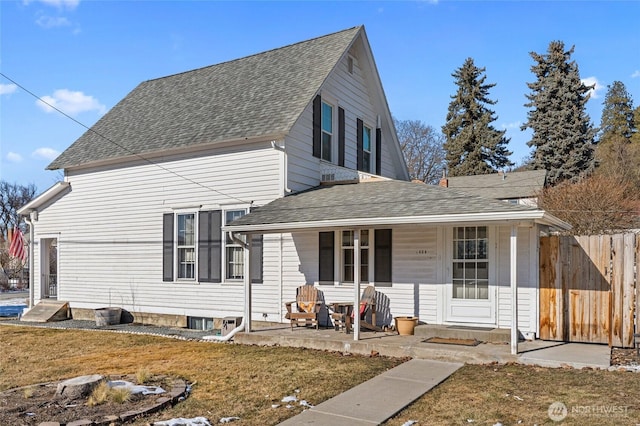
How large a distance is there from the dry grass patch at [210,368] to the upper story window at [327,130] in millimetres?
5626

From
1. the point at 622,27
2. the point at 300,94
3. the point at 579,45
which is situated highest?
the point at 579,45

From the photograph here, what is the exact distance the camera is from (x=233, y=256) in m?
12.1

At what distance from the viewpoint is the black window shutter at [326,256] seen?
10.9 meters

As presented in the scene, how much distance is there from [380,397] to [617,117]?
155 ft

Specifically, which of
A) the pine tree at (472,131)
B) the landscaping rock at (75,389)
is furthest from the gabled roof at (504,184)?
the landscaping rock at (75,389)

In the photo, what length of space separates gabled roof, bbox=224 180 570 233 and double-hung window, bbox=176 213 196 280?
2837 mm

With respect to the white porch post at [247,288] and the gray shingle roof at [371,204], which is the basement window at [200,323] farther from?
the gray shingle roof at [371,204]

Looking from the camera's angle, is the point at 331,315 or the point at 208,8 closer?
the point at 331,315

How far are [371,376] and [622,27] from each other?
1044 cm

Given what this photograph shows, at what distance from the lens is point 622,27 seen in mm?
11680

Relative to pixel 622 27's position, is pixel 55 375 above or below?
below

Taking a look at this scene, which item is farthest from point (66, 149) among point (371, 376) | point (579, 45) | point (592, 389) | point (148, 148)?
point (579, 45)

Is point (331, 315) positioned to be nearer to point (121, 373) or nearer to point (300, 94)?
point (121, 373)

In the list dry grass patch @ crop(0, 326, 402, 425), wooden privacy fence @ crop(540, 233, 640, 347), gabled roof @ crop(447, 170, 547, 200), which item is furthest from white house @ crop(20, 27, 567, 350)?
gabled roof @ crop(447, 170, 547, 200)
